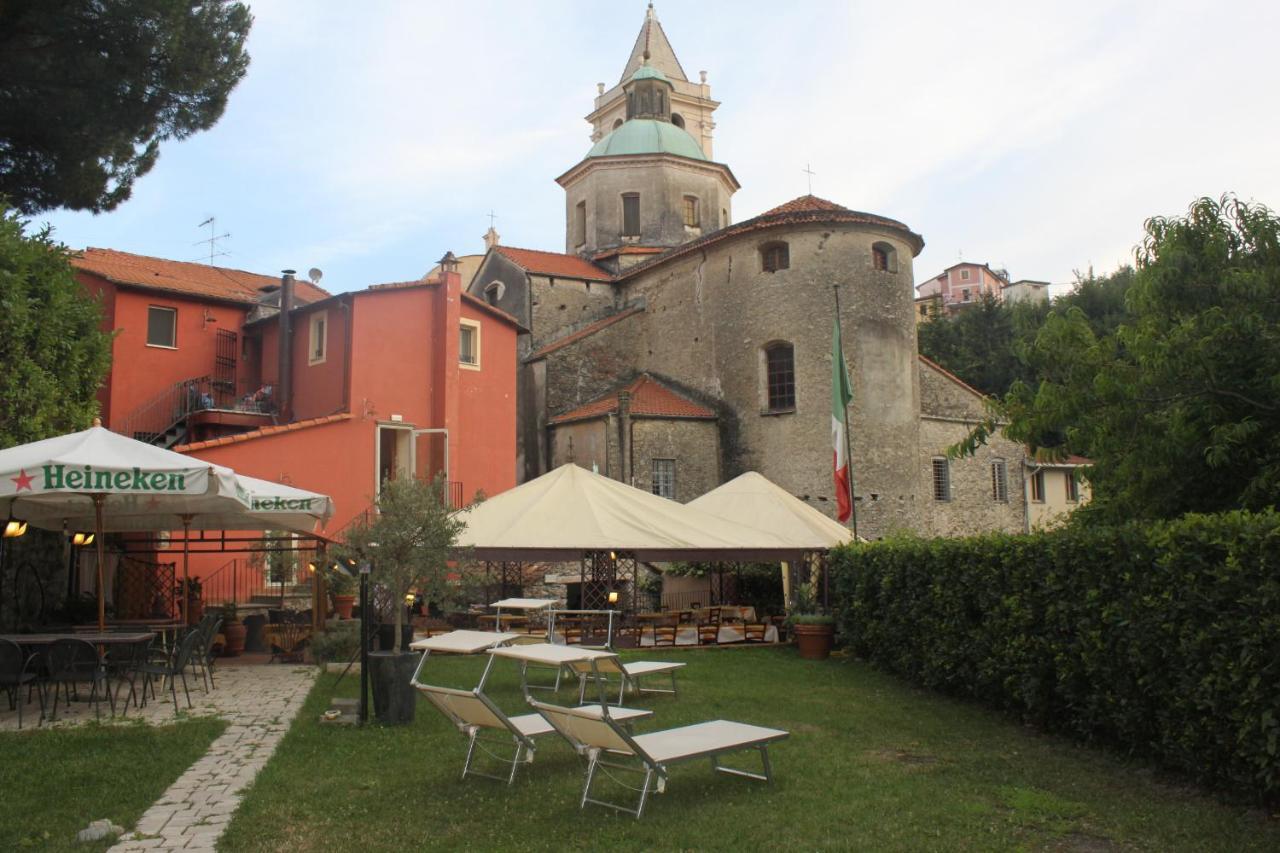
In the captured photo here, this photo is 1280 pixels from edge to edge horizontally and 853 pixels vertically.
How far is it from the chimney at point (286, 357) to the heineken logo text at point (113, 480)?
14969mm

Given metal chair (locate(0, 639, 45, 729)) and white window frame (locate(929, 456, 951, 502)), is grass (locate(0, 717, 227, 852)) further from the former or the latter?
white window frame (locate(929, 456, 951, 502))

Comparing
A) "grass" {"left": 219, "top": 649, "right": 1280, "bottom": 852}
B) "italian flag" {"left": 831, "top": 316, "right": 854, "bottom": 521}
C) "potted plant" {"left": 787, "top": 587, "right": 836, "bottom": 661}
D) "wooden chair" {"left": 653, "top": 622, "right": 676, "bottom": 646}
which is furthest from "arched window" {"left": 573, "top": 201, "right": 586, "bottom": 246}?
"grass" {"left": 219, "top": 649, "right": 1280, "bottom": 852}

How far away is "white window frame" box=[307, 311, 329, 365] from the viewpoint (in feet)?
76.1

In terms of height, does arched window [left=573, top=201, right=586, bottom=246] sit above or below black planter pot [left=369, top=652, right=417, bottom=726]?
above

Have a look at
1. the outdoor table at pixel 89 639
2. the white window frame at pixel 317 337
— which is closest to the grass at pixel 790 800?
the outdoor table at pixel 89 639

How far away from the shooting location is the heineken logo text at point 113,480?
8.77 metres

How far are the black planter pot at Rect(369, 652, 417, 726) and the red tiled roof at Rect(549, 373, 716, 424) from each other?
1924 cm

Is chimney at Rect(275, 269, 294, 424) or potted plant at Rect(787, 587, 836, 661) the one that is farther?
chimney at Rect(275, 269, 294, 424)

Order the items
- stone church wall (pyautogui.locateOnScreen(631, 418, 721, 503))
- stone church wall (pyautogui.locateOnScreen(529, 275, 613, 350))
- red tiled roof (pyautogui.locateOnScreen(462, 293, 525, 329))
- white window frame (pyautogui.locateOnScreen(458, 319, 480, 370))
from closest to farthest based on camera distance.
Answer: red tiled roof (pyautogui.locateOnScreen(462, 293, 525, 329))
white window frame (pyautogui.locateOnScreen(458, 319, 480, 370))
stone church wall (pyautogui.locateOnScreen(631, 418, 721, 503))
stone church wall (pyautogui.locateOnScreen(529, 275, 613, 350))

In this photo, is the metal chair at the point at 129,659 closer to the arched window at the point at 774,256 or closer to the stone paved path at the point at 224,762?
the stone paved path at the point at 224,762

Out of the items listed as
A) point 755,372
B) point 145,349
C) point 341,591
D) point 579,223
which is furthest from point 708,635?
point 579,223

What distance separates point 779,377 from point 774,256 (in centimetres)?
351

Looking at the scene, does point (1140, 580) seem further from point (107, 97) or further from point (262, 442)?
point (262, 442)

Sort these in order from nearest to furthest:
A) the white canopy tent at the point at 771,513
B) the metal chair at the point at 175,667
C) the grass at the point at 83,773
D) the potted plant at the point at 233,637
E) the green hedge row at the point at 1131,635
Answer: the grass at the point at 83,773 < the green hedge row at the point at 1131,635 < the metal chair at the point at 175,667 < the potted plant at the point at 233,637 < the white canopy tent at the point at 771,513
